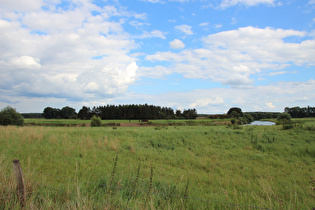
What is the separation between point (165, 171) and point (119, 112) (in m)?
95.4

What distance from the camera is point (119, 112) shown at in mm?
102312

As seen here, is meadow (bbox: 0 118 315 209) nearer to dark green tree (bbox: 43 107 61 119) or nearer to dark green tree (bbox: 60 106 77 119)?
dark green tree (bbox: 60 106 77 119)

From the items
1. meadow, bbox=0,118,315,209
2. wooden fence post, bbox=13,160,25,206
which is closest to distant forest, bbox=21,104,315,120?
meadow, bbox=0,118,315,209

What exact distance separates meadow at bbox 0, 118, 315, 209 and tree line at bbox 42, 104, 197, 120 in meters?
83.0

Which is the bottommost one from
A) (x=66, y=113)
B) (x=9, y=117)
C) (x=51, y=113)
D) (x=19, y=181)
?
(x=19, y=181)

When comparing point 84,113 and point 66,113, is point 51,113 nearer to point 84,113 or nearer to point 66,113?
point 66,113

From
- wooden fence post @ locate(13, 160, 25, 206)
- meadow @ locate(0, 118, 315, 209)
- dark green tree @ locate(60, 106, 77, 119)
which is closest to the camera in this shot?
wooden fence post @ locate(13, 160, 25, 206)

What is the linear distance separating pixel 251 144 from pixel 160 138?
843 centimetres

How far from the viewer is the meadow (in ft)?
14.6

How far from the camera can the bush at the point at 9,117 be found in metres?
34.8

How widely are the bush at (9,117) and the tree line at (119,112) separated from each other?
65.0 metres

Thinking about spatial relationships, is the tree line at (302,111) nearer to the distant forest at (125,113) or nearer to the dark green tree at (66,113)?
the distant forest at (125,113)

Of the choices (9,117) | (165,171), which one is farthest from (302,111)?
(9,117)

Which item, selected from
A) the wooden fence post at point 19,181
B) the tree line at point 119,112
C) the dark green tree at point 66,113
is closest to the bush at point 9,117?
the wooden fence post at point 19,181
